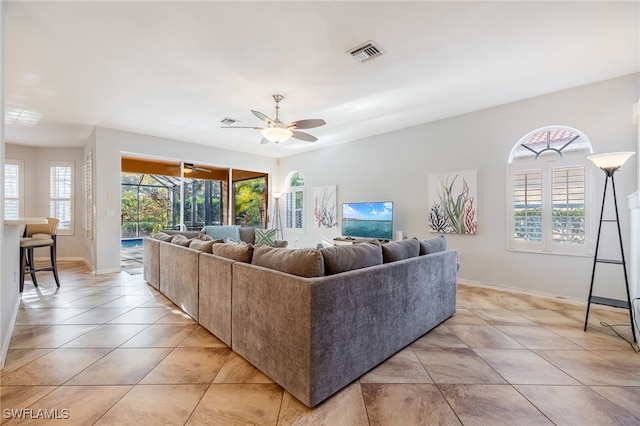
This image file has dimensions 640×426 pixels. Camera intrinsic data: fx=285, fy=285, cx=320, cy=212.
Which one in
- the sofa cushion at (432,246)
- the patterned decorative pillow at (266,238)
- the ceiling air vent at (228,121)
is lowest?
the patterned decorative pillow at (266,238)

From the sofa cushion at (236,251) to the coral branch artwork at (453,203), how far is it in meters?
3.61

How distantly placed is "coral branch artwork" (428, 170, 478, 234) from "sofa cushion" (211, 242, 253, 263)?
3608mm

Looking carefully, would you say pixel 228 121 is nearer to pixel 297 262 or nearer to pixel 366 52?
pixel 366 52

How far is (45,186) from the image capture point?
264 inches

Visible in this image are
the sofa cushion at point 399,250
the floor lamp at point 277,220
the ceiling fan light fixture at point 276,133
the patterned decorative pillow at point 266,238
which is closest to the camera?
the sofa cushion at point 399,250

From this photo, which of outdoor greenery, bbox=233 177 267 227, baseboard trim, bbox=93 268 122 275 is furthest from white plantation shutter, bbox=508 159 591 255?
baseboard trim, bbox=93 268 122 275

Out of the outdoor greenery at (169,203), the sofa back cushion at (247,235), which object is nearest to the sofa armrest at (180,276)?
the sofa back cushion at (247,235)

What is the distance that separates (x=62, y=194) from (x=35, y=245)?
3.86 m

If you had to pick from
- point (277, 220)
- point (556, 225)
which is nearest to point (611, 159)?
point (556, 225)

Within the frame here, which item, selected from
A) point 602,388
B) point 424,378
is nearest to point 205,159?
point 424,378

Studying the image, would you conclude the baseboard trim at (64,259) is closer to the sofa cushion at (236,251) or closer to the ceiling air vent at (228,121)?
the ceiling air vent at (228,121)

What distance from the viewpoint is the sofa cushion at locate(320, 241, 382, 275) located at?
192cm

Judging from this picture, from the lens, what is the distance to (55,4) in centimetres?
219

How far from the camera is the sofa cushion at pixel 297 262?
1822 mm
